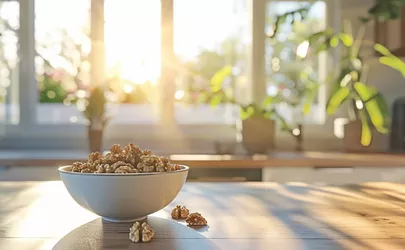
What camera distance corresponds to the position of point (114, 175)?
0.93 metres

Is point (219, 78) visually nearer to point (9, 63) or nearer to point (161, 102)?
point (161, 102)

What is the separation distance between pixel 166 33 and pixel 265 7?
0.63 metres

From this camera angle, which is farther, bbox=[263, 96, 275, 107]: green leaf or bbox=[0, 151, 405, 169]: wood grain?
bbox=[263, 96, 275, 107]: green leaf

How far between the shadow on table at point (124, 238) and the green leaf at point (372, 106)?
2068 millimetres

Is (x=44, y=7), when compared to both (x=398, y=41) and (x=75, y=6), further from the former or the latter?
(x=398, y=41)

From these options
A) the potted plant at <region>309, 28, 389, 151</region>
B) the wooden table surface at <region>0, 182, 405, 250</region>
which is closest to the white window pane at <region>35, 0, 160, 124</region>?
the potted plant at <region>309, 28, 389, 151</region>

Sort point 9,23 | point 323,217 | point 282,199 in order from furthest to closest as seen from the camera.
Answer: point 9,23
point 282,199
point 323,217

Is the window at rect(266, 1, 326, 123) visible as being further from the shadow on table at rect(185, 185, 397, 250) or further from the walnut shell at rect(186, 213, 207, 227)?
the walnut shell at rect(186, 213, 207, 227)

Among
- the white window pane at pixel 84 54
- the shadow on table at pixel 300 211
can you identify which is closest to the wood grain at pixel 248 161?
the white window pane at pixel 84 54

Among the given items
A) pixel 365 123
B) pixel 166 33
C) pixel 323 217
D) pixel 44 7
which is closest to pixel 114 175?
pixel 323 217

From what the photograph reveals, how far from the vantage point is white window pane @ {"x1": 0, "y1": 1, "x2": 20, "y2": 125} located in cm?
325


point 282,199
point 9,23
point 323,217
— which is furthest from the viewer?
point 9,23

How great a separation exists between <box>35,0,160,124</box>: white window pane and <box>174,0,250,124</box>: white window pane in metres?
0.15

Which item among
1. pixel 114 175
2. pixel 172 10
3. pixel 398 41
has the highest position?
pixel 172 10
